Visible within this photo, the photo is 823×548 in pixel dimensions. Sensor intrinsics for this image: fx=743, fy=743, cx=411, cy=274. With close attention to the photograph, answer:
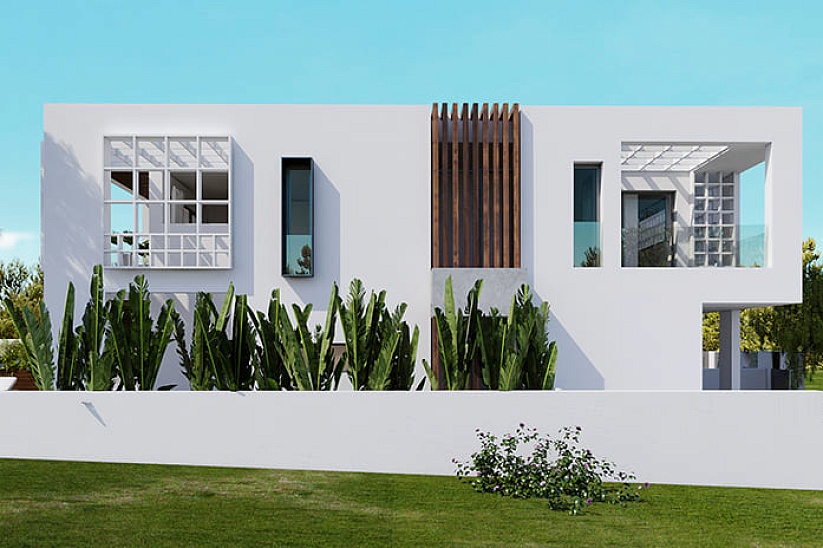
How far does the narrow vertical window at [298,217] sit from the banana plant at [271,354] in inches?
142

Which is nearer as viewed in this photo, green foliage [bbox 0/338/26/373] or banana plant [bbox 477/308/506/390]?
banana plant [bbox 477/308/506/390]

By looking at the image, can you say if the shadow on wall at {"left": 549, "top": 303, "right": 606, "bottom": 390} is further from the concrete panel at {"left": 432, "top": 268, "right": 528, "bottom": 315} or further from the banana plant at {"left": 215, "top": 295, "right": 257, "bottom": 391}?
the banana plant at {"left": 215, "top": 295, "right": 257, "bottom": 391}

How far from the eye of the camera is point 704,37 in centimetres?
1593

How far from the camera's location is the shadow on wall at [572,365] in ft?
54.7

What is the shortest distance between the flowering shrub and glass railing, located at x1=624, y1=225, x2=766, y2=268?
6320 millimetres

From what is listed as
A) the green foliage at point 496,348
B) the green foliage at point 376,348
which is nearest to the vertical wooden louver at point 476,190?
the green foliage at point 496,348

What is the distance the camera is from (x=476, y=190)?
55.7 feet

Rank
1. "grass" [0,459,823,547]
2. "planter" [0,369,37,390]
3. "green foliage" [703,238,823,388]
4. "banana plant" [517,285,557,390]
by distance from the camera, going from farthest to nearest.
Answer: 1. "green foliage" [703,238,823,388]
2. "planter" [0,369,37,390]
3. "banana plant" [517,285,557,390]
4. "grass" [0,459,823,547]

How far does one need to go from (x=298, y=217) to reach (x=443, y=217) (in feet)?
11.0

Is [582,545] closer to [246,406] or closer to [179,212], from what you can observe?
[246,406]

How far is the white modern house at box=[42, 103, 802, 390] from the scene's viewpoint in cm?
1677

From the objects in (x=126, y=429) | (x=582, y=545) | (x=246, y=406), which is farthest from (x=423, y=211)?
(x=582, y=545)

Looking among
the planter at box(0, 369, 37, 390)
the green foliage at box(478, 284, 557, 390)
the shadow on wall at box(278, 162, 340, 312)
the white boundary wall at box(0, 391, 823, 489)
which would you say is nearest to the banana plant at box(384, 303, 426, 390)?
the white boundary wall at box(0, 391, 823, 489)

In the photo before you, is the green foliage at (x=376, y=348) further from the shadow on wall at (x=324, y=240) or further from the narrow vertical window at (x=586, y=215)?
the narrow vertical window at (x=586, y=215)
